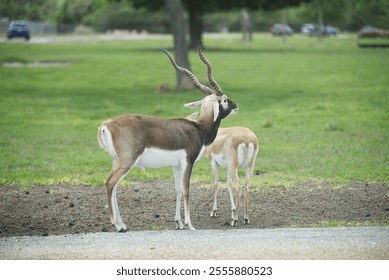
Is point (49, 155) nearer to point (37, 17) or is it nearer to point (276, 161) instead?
point (276, 161)

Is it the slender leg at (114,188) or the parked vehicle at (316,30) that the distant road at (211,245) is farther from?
the parked vehicle at (316,30)

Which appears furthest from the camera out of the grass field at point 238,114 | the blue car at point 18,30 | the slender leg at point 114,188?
the blue car at point 18,30

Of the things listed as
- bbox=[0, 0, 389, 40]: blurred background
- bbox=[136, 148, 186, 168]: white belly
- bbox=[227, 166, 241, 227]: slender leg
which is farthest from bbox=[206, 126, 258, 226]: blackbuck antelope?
bbox=[0, 0, 389, 40]: blurred background

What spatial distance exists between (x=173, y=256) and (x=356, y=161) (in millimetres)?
7768

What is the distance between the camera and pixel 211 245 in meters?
8.20

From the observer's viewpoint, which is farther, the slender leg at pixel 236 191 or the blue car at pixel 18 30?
the blue car at pixel 18 30

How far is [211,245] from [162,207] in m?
3.36

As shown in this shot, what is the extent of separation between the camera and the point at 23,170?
562 inches

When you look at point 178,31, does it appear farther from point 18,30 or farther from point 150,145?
point 18,30

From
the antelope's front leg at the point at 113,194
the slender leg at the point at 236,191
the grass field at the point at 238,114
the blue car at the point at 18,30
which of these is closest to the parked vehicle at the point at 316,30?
the blue car at the point at 18,30

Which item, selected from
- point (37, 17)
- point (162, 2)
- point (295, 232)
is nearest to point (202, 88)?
point (295, 232)

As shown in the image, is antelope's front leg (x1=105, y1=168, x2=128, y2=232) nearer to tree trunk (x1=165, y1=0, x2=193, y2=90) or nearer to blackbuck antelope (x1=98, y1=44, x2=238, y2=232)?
blackbuck antelope (x1=98, y1=44, x2=238, y2=232)

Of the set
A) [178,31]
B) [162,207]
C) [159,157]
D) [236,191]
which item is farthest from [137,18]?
[159,157]

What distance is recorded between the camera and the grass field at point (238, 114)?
14.2 m
